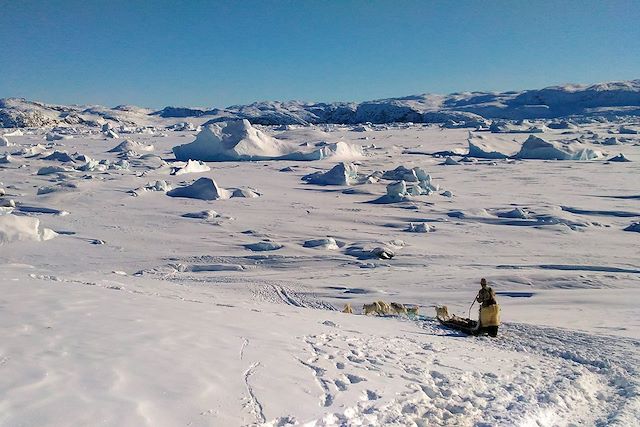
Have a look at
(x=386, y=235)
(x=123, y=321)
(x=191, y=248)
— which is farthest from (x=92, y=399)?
(x=386, y=235)

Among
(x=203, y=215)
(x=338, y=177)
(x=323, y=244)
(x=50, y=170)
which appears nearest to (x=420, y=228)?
(x=323, y=244)

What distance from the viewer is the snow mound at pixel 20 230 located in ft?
35.1

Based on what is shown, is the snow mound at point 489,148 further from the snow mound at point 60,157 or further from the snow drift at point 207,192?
the snow mound at point 60,157

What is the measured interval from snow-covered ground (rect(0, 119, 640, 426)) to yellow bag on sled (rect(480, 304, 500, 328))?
0.21 m

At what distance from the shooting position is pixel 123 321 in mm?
4906

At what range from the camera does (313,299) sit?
8516 mm

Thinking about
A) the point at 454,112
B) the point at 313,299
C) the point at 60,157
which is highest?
the point at 454,112

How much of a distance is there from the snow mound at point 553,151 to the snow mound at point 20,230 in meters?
21.6

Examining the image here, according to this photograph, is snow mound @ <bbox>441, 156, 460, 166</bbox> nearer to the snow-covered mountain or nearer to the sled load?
the sled load

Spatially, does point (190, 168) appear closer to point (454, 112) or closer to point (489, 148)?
point (489, 148)

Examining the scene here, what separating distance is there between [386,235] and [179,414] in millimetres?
9043

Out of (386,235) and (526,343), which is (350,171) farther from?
(526,343)

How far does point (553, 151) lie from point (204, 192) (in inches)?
677

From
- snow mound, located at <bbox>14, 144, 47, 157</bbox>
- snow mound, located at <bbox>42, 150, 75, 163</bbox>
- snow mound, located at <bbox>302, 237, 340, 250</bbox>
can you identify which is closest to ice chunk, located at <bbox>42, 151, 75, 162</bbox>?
snow mound, located at <bbox>42, 150, 75, 163</bbox>
